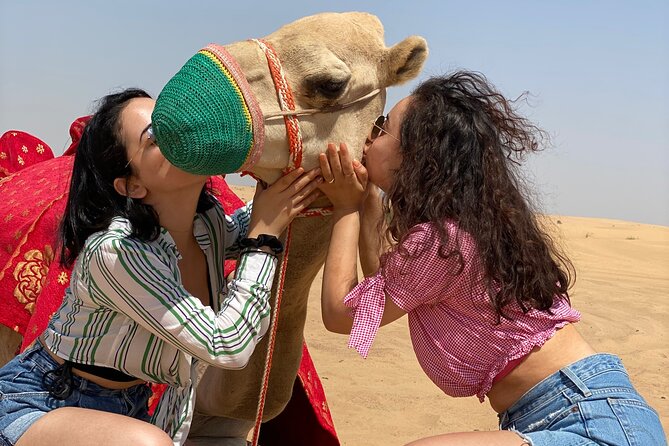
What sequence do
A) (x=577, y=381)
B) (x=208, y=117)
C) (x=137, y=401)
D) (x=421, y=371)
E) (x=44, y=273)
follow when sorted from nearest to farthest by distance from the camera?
(x=208, y=117) < (x=577, y=381) < (x=137, y=401) < (x=44, y=273) < (x=421, y=371)

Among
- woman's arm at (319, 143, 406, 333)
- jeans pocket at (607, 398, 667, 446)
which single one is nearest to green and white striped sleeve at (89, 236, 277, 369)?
woman's arm at (319, 143, 406, 333)

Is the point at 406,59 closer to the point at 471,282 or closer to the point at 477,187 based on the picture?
the point at 477,187

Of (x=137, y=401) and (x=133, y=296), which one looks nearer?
(x=133, y=296)

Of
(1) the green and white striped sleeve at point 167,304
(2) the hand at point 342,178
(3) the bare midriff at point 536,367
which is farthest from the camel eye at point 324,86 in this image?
(3) the bare midriff at point 536,367

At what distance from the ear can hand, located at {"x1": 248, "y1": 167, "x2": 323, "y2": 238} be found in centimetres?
31

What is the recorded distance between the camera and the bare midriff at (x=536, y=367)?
221 cm

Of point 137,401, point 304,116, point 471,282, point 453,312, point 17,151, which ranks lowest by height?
point 17,151

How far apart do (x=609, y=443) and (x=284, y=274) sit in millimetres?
995

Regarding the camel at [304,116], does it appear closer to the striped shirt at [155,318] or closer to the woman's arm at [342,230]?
the woman's arm at [342,230]

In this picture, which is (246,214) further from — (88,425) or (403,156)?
(88,425)

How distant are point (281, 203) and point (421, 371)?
480 centimetres

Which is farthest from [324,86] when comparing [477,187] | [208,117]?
[477,187]

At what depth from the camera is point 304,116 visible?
2.25 m

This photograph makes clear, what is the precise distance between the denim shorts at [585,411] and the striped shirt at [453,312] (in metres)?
0.11
